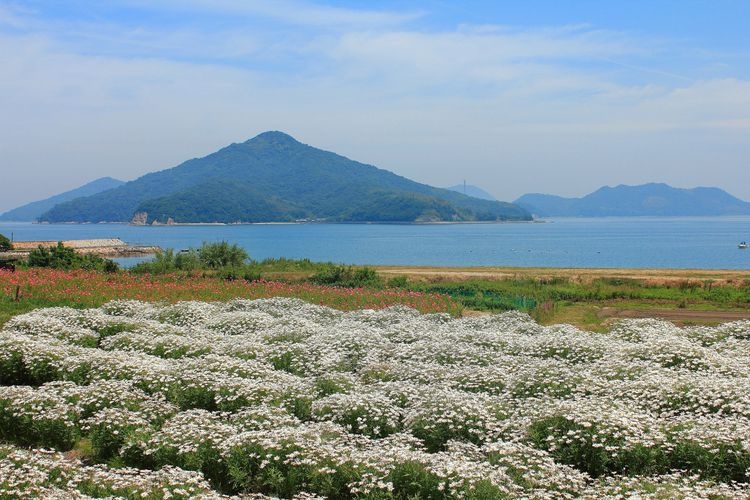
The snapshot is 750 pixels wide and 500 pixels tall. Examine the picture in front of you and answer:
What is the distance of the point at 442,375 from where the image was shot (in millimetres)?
14086

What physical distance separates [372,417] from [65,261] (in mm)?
33852

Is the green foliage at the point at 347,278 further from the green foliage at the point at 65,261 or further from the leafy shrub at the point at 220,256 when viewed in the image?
the green foliage at the point at 65,261

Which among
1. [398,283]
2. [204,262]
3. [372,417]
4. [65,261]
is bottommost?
[372,417]

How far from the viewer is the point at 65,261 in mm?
39844

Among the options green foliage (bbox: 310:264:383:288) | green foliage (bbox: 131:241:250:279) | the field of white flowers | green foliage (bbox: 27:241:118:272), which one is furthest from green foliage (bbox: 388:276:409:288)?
the field of white flowers

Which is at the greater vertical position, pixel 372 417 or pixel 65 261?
pixel 65 261

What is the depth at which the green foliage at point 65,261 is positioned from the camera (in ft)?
128

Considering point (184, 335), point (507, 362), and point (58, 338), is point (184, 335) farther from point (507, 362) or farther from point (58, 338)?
point (507, 362)

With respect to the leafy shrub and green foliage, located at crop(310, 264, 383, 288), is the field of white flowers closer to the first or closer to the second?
green foliage, located at crop(310, 264, 383, 288)

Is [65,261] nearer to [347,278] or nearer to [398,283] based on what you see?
[347,278]

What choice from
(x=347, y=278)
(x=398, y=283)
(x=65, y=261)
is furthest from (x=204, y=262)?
(x=398, y=283)

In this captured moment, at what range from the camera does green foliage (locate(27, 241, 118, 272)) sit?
39.0 metres

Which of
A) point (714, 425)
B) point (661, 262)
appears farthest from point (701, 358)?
point (661, 262)

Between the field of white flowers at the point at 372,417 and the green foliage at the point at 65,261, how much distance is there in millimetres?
21879
